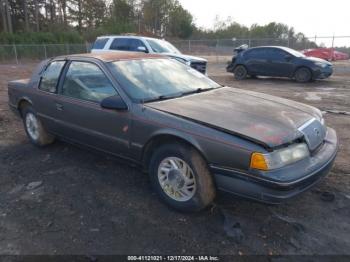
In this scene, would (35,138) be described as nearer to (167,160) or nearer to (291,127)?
(167,160)

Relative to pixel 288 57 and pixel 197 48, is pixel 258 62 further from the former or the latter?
pixel 197 48

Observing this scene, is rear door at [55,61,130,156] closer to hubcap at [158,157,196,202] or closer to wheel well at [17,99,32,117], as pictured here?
hubcap at [158,157,196,202]

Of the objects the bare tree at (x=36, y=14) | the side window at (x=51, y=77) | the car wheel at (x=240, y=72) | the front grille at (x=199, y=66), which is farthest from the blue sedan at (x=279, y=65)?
the bare tree at (x=36, y=14)

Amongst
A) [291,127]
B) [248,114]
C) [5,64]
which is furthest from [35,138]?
[5,64]

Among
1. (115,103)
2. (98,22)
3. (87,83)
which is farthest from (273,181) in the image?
(98,22)

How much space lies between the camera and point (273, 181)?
269 cm

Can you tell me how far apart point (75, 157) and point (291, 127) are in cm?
315

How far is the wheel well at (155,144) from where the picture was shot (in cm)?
→ 317

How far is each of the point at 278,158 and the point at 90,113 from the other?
2.30 metres

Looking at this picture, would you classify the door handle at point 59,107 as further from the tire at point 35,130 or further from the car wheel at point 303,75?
the car wheel at point 303,75

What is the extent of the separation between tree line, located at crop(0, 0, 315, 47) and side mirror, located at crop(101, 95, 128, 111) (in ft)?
80.2

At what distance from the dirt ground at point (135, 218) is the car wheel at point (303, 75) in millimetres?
9296

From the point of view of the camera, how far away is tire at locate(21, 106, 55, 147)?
5109 millimetres

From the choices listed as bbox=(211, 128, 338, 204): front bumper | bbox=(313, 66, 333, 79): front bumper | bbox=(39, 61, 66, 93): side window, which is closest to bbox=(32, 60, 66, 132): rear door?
bbox=(39, 61, 66, 93): side window
